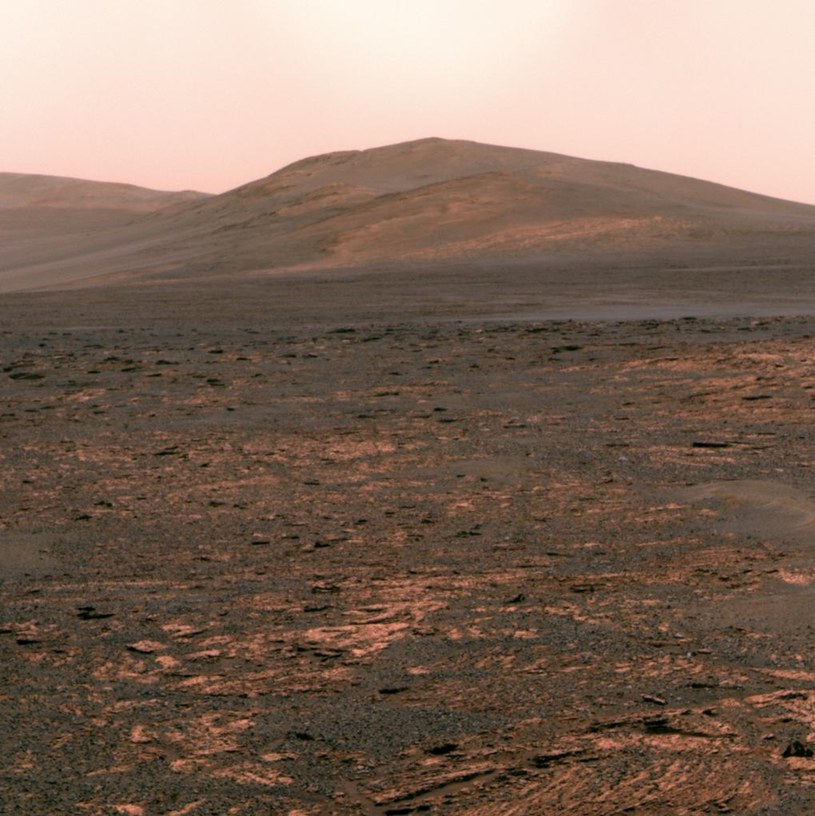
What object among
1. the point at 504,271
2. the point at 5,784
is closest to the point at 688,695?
the point at 5,784

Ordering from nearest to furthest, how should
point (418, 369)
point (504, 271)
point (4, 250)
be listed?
point (418, 369) → point (504, 271) → point (4, 250)

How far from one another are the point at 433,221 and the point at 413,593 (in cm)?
3054

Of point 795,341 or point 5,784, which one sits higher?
point 795,341

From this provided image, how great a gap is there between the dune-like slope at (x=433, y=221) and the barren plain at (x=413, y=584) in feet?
64.1

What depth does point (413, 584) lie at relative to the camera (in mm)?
5062

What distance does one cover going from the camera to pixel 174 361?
481 inches


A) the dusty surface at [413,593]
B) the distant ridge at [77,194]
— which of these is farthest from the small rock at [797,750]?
the distant ridge at [77,194]

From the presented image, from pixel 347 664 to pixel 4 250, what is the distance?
168 ft

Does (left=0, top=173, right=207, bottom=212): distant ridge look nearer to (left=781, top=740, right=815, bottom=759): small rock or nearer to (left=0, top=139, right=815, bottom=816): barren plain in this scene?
(left=0, top=139, right=815, bottom=816): barren plain

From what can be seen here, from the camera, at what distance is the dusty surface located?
335cm

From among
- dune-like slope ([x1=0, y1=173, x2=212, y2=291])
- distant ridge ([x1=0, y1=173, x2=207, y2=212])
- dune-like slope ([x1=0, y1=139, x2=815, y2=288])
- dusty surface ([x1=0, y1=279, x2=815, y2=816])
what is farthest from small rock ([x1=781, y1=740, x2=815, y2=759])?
distant ridge ([x1=0, y1=173, x2=207, y2=212])

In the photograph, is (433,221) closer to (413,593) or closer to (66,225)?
(413,593)

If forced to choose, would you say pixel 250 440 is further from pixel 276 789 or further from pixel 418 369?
pixel 276 789

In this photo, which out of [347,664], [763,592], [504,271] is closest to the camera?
[347,664]
